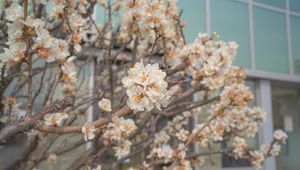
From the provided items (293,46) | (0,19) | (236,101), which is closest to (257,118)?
(236,101)

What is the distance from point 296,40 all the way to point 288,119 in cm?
133

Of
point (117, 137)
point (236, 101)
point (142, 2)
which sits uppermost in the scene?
point (142, 2)

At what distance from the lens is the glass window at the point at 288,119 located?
236 inches

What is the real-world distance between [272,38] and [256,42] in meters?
0.38

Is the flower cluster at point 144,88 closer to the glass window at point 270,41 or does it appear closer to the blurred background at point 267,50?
the blurred background at point 267,50

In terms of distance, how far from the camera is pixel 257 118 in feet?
10.9

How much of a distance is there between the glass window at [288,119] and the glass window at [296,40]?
39 centimetres

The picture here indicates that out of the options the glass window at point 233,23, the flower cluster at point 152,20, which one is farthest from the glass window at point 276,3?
the flower cluster at point 152,20

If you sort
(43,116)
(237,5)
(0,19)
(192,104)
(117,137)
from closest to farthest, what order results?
(43,116), (117,137), (0,19), (192,104), (237,5)

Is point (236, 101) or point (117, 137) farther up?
point (236, 101)

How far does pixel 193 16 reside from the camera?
538 cm

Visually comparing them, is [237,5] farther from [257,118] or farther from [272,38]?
[257,118]

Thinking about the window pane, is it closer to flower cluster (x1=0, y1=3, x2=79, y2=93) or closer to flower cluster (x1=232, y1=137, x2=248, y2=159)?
flower cluster (x1=232, y1=137, x2=248, y2=159)

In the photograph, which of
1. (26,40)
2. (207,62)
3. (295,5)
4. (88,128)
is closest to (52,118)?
(88,128)
